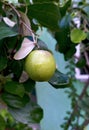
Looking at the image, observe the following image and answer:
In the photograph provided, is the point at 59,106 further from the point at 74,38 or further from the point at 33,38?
the point at 33,38

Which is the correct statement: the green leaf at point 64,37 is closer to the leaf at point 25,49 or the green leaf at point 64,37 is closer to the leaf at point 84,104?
the leaf at point 25,49

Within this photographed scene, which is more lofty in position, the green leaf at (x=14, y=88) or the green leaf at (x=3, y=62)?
the green leaf at (x=3, y=62)

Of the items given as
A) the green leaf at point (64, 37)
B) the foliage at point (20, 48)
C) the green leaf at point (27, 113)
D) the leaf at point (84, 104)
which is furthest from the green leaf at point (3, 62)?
the leaf at point (84, 104)

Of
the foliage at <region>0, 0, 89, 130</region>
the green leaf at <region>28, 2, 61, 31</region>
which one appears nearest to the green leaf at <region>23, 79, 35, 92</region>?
the foliage at <region>0, 0, 89, 130</region>

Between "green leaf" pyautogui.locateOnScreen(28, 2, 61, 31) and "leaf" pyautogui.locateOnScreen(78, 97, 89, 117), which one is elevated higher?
"green leaf" pyautogui.locateOnScreen(28, 2, 61, 31)

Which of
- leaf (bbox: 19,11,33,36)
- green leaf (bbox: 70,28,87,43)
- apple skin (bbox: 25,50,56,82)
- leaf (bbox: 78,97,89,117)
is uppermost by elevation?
leaf (bbox: 19,11,33,36)

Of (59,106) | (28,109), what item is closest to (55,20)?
(28,109)

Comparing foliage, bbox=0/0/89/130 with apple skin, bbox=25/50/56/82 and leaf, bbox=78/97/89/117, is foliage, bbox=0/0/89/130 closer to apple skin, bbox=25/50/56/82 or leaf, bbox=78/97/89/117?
apple skin, bbox=25/50/56/82
